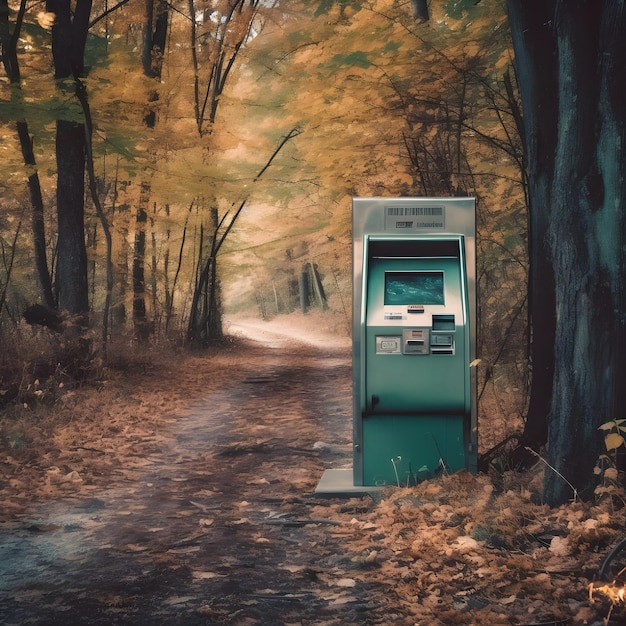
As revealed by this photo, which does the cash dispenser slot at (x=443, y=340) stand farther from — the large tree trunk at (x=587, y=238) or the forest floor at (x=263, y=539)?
the large tree trunk at (x=587, y=238)

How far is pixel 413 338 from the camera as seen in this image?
576 cm

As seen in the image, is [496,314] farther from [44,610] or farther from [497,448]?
[44,610]

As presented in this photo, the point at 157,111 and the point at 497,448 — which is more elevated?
the point at 157,111

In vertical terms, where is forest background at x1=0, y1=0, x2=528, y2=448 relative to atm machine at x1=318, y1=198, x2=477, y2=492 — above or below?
above

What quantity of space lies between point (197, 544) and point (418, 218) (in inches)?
116

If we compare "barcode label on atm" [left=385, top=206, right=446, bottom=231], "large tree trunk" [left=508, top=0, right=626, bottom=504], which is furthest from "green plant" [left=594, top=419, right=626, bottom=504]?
"barcode label on atm" [left=385, top=206, right=446, bottom=231]

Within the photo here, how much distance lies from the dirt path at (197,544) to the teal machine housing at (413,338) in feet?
2.60

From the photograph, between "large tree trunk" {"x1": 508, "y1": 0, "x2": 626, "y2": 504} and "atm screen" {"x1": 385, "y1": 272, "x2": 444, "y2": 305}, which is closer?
"large tree trunk" {"x1": 508, "y1": 0, "x2": 626, "y2": 504}

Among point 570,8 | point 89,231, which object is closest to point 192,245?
point 89,231

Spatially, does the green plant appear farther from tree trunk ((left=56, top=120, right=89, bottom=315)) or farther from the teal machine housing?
tree trunk ((left=56, top=120, right=89, bottom=315))

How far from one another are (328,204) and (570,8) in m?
19.1

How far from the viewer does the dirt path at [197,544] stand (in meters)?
A: 3.83

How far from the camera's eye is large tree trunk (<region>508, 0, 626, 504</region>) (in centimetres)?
455

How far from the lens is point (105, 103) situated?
12.1 metres
